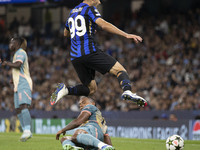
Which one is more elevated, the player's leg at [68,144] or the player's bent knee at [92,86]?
the player's bent knee at [92,86]

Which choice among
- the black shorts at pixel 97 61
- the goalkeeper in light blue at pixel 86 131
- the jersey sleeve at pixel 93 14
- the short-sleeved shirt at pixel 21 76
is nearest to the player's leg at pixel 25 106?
the short-sleeved shirt at pixel 21 76

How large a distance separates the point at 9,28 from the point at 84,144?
22222mm

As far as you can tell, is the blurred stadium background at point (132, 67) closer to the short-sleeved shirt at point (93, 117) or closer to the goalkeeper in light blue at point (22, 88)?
the goalkeeper in light blue at point (22, 88)

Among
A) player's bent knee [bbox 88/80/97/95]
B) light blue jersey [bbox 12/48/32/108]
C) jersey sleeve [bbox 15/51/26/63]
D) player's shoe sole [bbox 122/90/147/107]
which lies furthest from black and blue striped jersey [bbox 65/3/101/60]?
light blue jersey [bbox 12/48/32/108]

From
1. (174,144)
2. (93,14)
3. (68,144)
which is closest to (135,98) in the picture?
(174,144)

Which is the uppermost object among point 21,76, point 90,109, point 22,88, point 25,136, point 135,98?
point 21,76

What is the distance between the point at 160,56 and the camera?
62.5 feet

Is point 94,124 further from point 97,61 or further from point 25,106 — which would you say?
point 25,106

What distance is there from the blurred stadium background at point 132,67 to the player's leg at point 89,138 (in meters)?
8.21

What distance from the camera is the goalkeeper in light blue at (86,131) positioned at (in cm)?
586

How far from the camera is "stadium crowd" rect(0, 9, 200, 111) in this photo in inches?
674

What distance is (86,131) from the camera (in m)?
6.17

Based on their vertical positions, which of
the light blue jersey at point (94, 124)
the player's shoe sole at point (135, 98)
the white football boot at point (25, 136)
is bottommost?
the white football boot at point (25, 136)

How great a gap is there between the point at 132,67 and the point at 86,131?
13.7m
